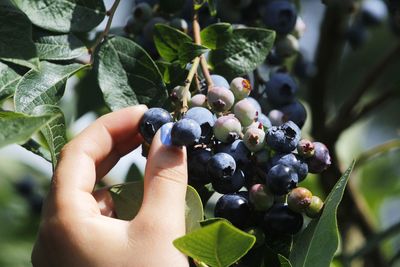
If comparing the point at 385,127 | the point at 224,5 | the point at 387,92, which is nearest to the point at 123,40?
the point at 224,5

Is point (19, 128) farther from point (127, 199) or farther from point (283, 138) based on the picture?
point (283, 138)

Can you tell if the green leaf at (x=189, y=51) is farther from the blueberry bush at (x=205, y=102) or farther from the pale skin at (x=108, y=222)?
the pale skin at (x=108, y=222)

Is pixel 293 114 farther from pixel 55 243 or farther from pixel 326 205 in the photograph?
pixel 55 243

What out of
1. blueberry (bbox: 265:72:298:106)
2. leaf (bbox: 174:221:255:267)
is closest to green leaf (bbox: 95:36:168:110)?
blueberry (bbox: 265:72:298:106)

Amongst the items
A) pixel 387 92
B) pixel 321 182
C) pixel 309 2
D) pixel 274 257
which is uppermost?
pixel 274 257

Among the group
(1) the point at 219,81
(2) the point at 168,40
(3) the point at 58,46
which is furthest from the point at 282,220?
(3) the point at 58,46

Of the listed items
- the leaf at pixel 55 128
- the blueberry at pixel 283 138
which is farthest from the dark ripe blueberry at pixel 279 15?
the leaf at pixel 55 128
